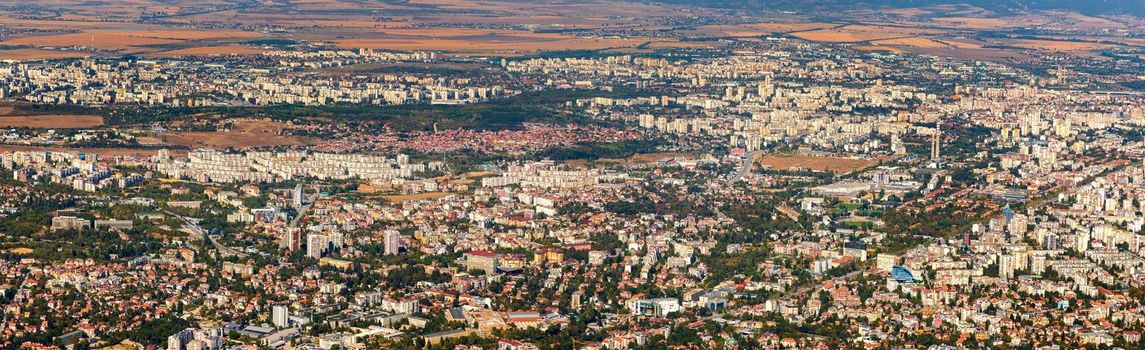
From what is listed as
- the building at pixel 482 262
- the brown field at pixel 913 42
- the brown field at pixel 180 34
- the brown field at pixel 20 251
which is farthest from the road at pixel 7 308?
the brown field at pixel 913 42

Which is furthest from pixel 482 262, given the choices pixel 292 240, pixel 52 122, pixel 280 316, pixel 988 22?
pixel 988 22

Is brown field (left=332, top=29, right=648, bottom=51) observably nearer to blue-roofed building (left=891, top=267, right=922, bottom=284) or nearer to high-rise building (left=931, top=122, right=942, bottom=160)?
high-rise building (left=931, top=122, right=942, bottom=160)

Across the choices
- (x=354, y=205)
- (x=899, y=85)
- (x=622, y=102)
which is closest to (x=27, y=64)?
(x=622, y=102)

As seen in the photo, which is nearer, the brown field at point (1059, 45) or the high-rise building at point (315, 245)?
the high-rise building at point (315, 245)

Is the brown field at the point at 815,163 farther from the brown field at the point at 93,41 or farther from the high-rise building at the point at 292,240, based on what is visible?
the brown field at the point at 93,41

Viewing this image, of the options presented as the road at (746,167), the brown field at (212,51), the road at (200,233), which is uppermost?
the road at (200,233)

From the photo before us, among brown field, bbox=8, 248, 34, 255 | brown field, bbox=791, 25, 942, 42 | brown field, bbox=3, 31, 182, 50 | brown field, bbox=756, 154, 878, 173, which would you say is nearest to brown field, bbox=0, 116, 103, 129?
brown field, bbox=756, 154, 878, 173

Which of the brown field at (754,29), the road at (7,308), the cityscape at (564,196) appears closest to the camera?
the road at (7,308)
